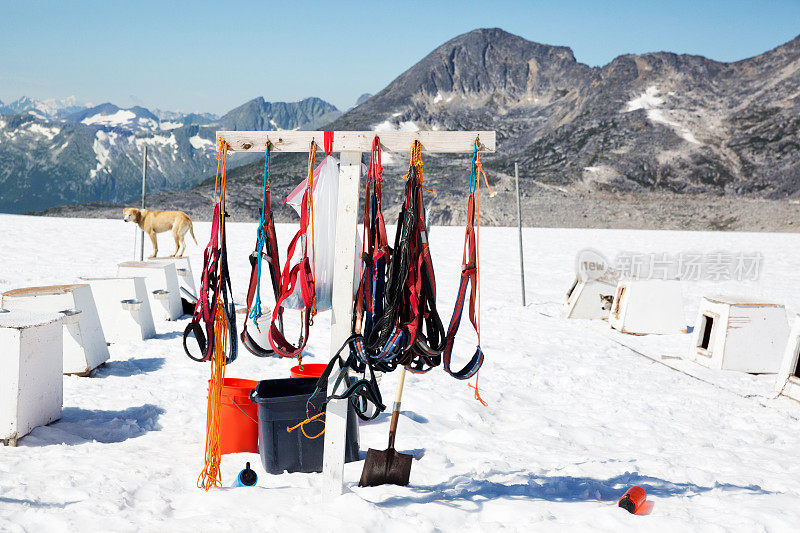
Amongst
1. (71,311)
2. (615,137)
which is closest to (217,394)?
(71,311)

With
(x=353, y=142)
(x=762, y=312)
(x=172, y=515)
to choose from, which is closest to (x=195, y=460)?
(x=172, y=515)

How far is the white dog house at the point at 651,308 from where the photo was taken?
8.62 m

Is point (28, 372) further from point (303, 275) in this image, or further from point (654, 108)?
point (654, 108)

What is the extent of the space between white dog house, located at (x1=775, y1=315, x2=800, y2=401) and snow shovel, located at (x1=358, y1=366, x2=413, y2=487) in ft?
14.7

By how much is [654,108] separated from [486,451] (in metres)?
83.0

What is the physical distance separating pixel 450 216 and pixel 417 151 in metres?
42.1

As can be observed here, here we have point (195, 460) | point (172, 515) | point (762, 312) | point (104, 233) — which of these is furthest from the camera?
point (104, 233)

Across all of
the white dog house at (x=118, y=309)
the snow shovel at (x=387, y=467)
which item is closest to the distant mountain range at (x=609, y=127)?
the white dog house at (x=118, y=309)

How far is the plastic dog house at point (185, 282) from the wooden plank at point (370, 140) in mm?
5852

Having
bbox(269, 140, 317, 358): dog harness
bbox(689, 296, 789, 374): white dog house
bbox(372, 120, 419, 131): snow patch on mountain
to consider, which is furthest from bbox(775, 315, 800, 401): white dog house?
bbox(372, 120, 419, 131): snow patch on mountain

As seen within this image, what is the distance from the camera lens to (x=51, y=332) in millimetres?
3996

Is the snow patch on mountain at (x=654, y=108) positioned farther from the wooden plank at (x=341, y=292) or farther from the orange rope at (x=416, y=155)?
the wooden plank at (x=341, y=292)

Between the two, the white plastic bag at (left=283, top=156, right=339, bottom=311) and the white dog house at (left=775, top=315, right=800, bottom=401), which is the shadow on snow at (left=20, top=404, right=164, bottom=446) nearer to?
the white plastic bag at (left=283, top=156, right=339, bottom=311)

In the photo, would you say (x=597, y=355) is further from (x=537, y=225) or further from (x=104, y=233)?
(x=537, y=225)
